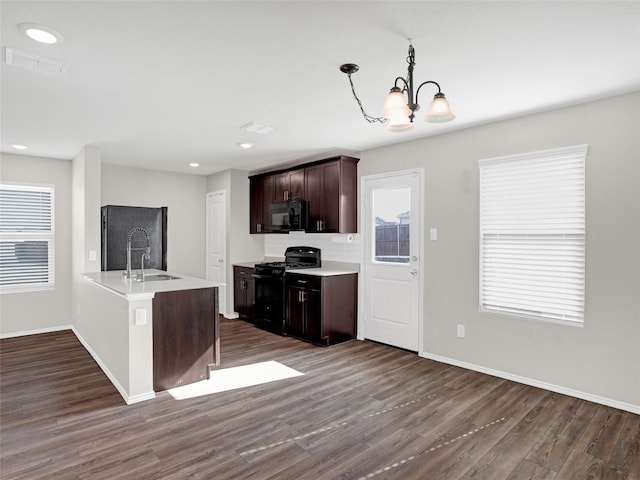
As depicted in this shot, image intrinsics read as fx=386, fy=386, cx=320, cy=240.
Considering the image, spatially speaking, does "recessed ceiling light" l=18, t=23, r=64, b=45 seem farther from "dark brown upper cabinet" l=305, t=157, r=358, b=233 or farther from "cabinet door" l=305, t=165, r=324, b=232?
"cabinet door" l=305, t=165, r=324, b=232

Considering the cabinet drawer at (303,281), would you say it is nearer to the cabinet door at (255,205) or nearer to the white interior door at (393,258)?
the white interior door at (393,258)

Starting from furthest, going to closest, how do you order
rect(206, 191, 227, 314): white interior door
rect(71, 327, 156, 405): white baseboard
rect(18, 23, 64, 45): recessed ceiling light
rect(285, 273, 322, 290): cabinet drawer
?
rect(206, 191, 227, 314): white interior door, rect(285, 273, 322, 290): cabinet drawer, rect(71, 327, 156, 405): white baseboard, rect(18, 23, 64, 45): recessed ceiling light

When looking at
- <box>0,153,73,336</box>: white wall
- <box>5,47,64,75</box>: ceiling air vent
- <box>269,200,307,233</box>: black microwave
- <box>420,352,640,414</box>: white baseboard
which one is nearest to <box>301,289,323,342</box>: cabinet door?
<box>269,200,307,233</box>: black microwave

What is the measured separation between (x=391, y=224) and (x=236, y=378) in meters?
2.44

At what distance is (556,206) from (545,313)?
936 mm

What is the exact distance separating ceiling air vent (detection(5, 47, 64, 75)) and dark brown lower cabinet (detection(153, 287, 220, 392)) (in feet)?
5.96

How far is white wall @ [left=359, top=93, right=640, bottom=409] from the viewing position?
116 inches

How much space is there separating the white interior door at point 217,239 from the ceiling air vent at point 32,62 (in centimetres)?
399

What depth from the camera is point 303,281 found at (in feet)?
16.1

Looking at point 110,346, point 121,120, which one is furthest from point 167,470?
point 121,120

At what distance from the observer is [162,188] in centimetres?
643

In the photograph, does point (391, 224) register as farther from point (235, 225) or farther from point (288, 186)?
point (235, 225)

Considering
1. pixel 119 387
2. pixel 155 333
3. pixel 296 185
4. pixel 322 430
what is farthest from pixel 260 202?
pixel 322 430

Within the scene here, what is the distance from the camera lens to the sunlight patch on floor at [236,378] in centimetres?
334
